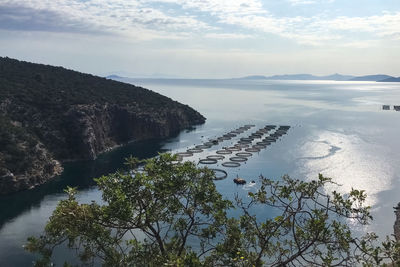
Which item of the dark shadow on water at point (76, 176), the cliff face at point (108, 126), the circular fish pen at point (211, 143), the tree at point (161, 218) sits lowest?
the dark shadow on water at point (76, 176)

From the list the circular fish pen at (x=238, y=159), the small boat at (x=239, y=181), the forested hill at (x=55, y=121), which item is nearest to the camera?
the forested hill at (x=55, y=121)

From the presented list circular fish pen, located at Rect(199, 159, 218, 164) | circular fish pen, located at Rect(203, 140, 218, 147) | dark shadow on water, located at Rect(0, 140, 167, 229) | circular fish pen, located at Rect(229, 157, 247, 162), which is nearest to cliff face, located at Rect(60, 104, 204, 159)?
dark shadow on water, located at Rect(0, 140, 167, 229)

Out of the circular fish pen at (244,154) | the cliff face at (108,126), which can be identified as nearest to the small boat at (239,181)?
the circular fish pen at (244,154)

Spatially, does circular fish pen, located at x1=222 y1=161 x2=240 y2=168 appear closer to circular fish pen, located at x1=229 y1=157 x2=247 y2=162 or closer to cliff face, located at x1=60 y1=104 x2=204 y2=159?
circular fish pen, located at x1=229 y1=157 x2=247 y2=162

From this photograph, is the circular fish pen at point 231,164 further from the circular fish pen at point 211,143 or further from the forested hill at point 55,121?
the forested hill at point 55,121

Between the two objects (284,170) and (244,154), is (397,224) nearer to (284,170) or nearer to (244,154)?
(284,170)

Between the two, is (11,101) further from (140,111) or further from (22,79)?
(140,111)

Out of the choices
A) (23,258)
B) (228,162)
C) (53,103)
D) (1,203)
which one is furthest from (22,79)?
(23,258)

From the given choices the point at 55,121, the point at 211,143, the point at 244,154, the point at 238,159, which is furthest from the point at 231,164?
the point at 55,121
